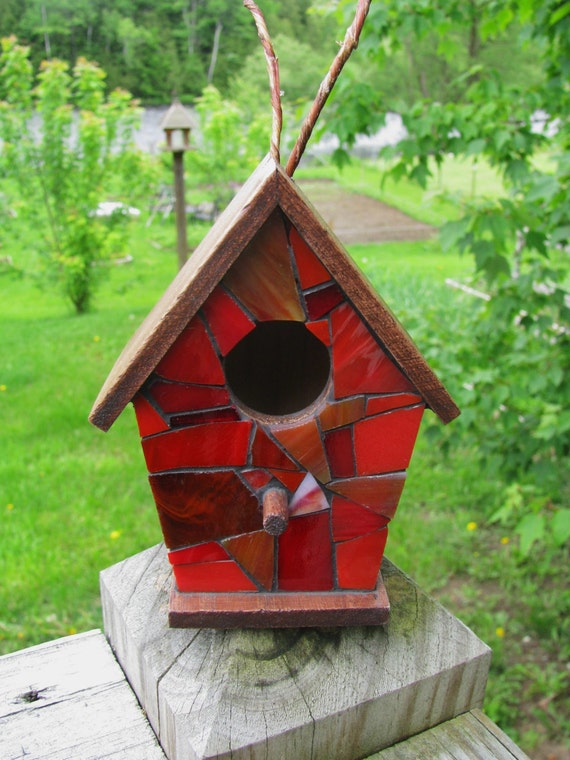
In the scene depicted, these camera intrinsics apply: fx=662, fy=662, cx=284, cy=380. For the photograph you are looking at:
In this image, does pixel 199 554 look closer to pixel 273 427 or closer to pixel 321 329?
pixel 273 427

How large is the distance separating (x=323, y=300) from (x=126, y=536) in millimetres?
2420

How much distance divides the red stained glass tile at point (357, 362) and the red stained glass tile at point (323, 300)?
0.01 metres

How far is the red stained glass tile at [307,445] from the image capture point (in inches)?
43.2

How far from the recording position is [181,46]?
27625 millimetres

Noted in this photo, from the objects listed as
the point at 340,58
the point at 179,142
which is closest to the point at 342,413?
the point at 340,58

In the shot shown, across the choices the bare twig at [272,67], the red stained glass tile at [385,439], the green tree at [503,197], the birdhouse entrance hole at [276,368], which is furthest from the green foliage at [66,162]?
the red stained glass tile at [385,439]

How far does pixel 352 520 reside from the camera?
3.88ft

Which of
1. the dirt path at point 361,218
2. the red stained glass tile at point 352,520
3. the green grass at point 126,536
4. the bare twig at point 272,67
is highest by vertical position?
the bare twig at point 272,67

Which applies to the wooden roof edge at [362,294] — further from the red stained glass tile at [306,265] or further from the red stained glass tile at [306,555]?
the red stained glass tile at [306,555]

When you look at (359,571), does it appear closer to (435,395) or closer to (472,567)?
(435,395)

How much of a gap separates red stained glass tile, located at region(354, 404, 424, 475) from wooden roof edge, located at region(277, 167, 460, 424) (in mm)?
47

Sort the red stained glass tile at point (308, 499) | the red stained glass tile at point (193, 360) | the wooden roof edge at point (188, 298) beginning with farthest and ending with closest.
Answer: the red stained glass tile at point (308, 499), the red stained glass tile at point (193, 360), the wooden roof edge at point (188, 298)

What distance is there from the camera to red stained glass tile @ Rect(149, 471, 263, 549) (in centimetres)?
112

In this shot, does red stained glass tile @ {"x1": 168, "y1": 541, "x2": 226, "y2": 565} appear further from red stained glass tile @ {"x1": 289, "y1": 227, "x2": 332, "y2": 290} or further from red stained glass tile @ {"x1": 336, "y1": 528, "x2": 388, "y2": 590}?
red stained glass tile @ {"x1": 289, "y1": 227, "x2": 332, "y2": 290}
